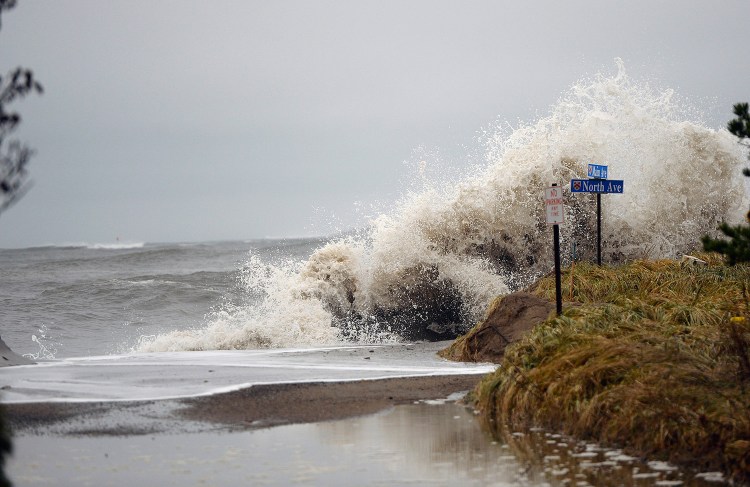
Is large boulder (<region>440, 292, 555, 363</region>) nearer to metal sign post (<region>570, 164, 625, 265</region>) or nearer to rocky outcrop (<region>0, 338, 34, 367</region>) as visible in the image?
metal sign post (<region>570, 164, 625, 265</region>)

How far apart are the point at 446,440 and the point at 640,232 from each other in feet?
50.8

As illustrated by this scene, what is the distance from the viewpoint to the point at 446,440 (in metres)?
8.10

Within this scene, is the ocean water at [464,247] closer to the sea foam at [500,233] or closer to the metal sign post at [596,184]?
the sea foam at [500,233]

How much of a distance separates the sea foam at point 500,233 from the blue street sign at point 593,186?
14.2 feet

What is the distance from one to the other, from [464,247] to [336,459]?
13990mm

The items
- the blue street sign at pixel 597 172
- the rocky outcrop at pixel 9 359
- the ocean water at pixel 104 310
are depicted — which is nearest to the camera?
the rocky outcrop at pixel 9 359

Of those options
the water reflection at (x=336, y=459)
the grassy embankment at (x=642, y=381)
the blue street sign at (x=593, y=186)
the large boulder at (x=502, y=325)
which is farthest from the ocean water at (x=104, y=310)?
the grassy embankment at (x=642, y=381)

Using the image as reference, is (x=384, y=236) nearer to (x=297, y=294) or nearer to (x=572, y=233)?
(x=297, y=294)

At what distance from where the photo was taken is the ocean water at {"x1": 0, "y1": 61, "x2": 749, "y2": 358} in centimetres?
1902

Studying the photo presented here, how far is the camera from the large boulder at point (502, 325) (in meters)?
13.5

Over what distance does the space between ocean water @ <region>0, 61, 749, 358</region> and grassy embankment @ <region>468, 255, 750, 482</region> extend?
26.1 ft

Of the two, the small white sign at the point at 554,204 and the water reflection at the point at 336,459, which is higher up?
the small white sign at the point at 554,204

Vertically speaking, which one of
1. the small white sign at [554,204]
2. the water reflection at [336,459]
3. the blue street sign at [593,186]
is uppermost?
the blue street sign at [593,186]

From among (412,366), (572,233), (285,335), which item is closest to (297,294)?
(285,335)
